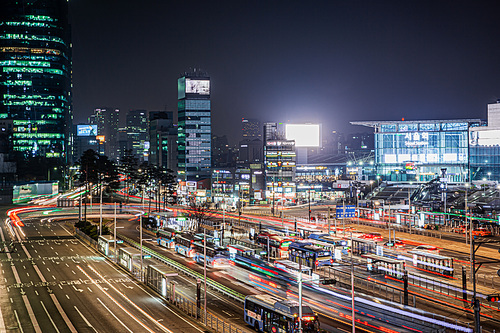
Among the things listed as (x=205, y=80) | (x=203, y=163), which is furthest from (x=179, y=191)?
(x=205, y=80)

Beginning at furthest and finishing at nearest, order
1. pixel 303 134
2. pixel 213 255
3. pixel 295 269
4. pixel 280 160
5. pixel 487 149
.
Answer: pixel 280 160 < pixel 303 134 < pixel 487 149 < pixel 213 255 < pixel 295 269

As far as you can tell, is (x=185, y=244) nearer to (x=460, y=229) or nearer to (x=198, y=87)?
(x=460, y=229)

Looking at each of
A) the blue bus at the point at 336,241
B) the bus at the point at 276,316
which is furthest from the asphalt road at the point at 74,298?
the blue bus at the point at 336,241

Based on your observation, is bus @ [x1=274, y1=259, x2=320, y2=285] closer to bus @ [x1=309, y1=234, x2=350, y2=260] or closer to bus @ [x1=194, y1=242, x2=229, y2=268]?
bus @ [x1=194, y1=242, x2=229, y2=268]

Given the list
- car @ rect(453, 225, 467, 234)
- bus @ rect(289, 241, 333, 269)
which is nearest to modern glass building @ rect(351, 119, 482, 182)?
car @ rect(453, 225, 467, 234)

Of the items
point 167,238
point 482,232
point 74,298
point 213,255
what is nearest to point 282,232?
point 167,238

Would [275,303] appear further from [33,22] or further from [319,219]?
[33,22]
